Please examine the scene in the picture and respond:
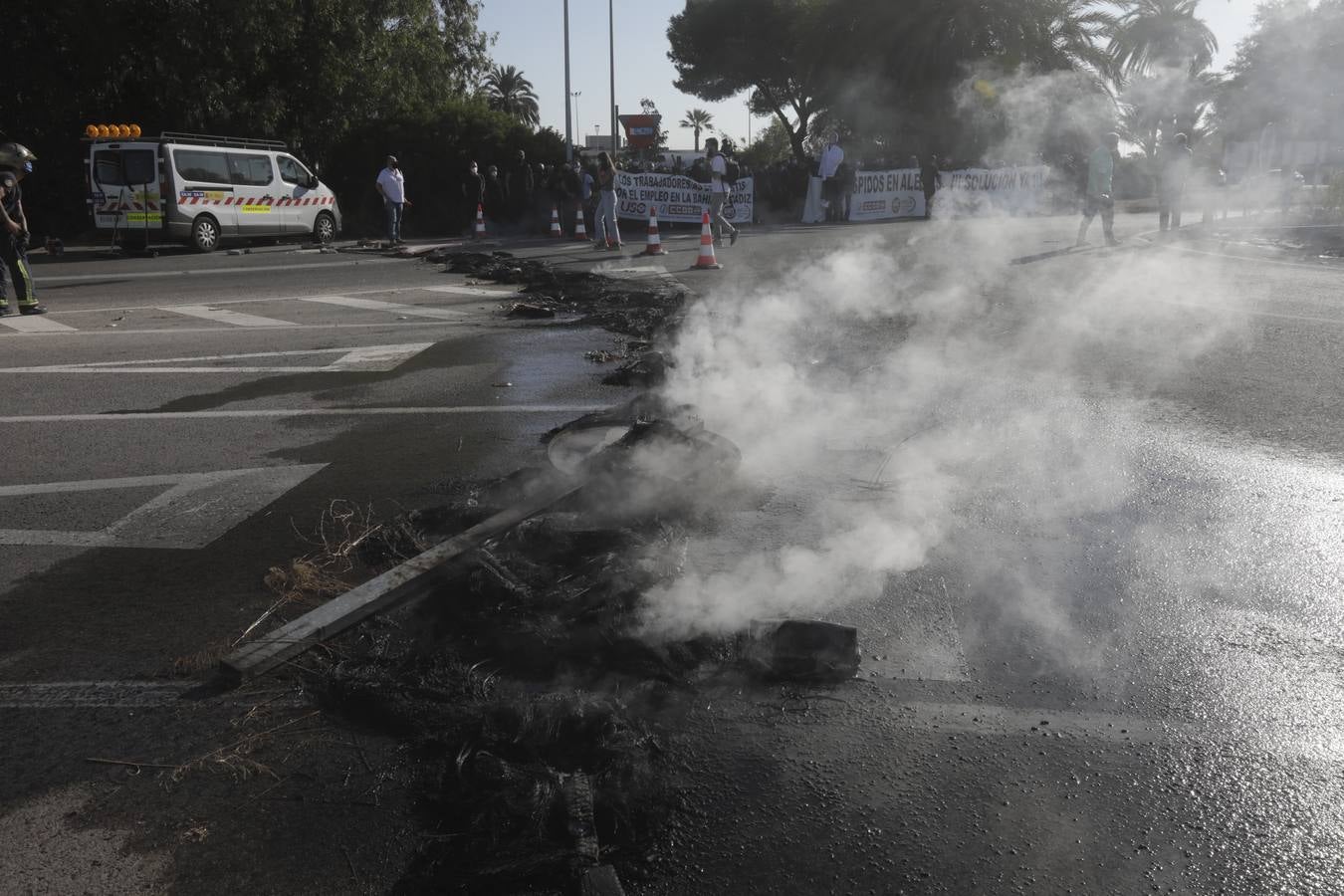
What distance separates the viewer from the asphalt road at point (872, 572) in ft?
7.21

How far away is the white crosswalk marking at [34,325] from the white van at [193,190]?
29.2 feet

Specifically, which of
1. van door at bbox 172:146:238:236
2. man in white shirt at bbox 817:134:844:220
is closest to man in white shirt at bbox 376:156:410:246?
van door at bbox 172:146:238:236

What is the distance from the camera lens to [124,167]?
1903 cm

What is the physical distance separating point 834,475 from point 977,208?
64.7ft

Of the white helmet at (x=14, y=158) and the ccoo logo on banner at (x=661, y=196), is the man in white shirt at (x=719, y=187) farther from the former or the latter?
the white helmet at (x=14, y=158)

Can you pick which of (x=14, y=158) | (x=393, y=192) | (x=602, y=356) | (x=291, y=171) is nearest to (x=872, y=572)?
(x=602, y=356)

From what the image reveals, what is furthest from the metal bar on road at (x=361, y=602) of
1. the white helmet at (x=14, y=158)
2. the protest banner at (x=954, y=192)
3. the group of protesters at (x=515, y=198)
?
the group of protesters at (x=515, y=198)

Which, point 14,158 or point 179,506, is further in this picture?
point 14,158

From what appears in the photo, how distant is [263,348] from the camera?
8844 millimetres

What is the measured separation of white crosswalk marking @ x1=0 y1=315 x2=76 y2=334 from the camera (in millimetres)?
10188

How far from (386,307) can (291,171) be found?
12.1 metres

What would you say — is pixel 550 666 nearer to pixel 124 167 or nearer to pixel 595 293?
pixel 595 293

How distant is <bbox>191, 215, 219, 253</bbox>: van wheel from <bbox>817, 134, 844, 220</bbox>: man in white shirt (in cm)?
1298

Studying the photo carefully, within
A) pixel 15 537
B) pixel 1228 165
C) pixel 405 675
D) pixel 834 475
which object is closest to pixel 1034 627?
pixel 834 475
